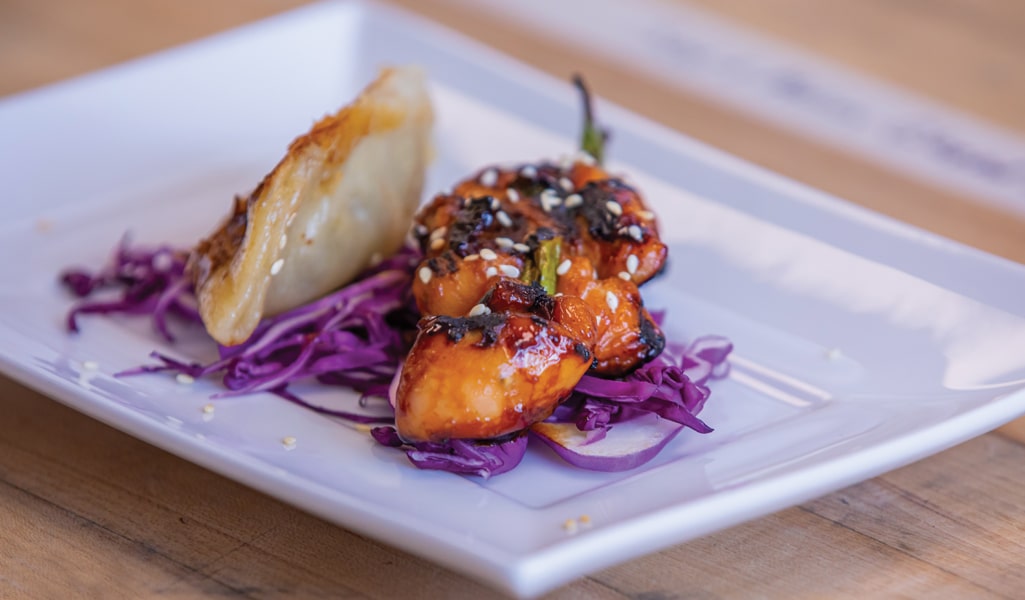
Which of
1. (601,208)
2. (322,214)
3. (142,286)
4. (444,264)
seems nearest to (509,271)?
(444,264)

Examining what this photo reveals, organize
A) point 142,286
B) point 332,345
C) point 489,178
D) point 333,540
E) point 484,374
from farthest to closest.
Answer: point 142,286 → point 489,178 → point 332,345 → point 333,540 → point 484,374

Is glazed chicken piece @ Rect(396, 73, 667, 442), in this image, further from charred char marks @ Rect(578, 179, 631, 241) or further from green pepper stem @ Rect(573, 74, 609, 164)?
green pepper stem @ Rect(573, 74, 609, 164)

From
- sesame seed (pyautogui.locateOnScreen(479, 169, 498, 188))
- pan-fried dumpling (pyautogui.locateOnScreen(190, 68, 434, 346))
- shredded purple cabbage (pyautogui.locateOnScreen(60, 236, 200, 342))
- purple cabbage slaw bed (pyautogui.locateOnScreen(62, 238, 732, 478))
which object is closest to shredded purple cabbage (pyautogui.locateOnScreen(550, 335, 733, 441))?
purple cabbage slaw bed (pyautogui.locateOnScreen(62, 238, 732, 478))

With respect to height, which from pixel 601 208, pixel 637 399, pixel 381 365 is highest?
pixel 601 208

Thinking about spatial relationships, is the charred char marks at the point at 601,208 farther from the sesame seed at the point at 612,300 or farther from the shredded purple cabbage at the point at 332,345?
the shredded purple cabbage at the point at 332,345

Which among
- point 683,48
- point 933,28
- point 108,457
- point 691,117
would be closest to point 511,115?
point 691,117

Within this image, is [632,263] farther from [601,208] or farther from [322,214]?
[322,214]

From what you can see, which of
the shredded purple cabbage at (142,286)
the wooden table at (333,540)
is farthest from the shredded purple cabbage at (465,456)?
the shredded purple cabbage at (142,286)
